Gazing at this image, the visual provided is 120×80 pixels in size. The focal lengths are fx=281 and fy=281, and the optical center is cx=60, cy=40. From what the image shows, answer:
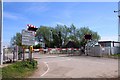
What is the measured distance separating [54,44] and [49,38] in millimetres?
5686

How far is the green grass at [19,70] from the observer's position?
1442 centimetres

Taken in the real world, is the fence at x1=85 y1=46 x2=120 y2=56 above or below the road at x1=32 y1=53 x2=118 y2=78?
above

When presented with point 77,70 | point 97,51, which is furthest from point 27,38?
point 97,51

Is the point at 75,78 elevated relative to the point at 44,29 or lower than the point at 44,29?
lower

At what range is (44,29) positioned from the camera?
99.6 m

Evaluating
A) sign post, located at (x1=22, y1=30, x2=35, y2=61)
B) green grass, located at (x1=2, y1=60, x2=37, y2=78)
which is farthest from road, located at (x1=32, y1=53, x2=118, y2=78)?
sign post, located at (x1=22, y1=30, x2=35, y2=61)

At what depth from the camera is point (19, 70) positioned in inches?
649

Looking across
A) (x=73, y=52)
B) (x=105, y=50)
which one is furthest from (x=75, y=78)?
(x=73, y=52)

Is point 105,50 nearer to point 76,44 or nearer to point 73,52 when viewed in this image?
point 73,52

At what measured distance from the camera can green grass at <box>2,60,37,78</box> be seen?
568 inches

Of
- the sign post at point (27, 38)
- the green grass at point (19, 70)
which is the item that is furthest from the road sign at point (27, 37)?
the green grass at point (19, 70)

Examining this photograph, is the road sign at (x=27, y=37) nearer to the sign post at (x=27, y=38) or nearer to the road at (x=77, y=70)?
the sign post at (x=27, y=38)

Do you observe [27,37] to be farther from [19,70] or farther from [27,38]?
[19,70]

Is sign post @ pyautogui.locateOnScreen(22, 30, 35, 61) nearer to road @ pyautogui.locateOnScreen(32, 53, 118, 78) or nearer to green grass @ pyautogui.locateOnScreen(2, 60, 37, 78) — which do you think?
road @ pyautogui.locateOnScreen(32, 53, 118, 78)
